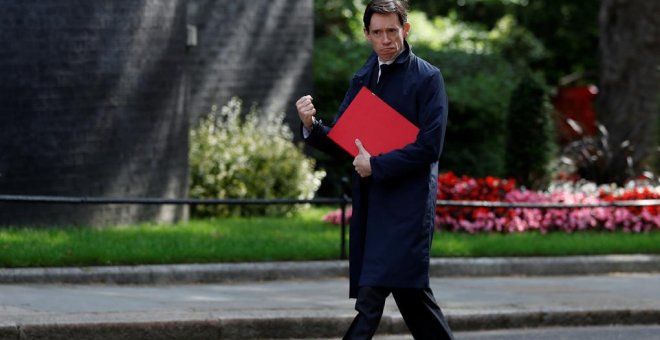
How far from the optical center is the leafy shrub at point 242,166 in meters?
17.1

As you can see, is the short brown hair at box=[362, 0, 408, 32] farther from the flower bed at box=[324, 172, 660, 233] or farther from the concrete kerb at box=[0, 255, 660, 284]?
the flower bed at box=[324, 172, 660, 233]

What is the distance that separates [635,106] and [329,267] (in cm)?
853

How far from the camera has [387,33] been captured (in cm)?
745

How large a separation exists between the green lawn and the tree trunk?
16.1 feet

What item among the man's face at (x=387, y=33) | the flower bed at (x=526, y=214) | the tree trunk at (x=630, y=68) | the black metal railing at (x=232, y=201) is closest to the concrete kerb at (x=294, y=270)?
the black metal railing at (x=232, y=201)

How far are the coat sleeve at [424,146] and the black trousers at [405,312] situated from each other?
1.86 ft

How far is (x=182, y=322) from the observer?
963 cm

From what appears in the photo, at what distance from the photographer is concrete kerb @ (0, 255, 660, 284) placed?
38.5 ft

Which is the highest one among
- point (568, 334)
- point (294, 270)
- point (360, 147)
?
point (360, 147)

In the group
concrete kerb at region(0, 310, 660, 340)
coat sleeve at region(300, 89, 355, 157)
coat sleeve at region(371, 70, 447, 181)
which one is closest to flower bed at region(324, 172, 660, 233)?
concrete kerb at region(0, 310, 660, 340)

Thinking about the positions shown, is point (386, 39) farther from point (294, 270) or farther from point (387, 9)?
point (294, 270)

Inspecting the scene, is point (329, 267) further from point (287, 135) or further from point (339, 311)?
point (287, 135)

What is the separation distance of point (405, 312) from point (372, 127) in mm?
936

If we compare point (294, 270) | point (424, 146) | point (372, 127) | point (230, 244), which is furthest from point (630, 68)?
point (424, 146)
